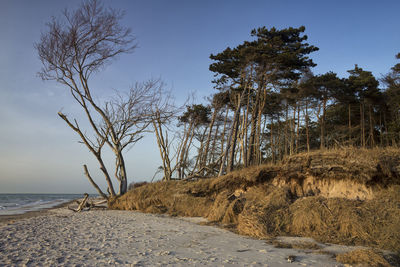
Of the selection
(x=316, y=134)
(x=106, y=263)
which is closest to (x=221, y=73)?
(x=316, y=134)

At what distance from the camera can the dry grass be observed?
5.98 metres

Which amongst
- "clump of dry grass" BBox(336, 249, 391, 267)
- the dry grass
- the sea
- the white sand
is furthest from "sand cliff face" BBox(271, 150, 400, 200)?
the sea

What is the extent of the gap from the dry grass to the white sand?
1.38 m

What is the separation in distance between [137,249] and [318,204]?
4.79m

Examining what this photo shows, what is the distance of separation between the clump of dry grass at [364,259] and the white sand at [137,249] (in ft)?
0.69

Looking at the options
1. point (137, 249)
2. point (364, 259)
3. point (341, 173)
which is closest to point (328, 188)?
point (341, 173)

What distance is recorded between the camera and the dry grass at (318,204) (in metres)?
5.98

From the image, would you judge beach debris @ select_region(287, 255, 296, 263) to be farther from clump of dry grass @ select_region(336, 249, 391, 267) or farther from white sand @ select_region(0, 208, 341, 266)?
clump of dry grass @ select_region(336, 249, 391, 267)

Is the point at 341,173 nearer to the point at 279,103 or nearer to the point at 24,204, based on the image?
the point at 279,103

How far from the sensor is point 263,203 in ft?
25.5

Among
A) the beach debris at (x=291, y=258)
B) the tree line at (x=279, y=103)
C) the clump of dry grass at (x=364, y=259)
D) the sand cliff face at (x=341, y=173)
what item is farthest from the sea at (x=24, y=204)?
the clump of dry grass at (x=364, y=259)

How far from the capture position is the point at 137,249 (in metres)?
4.78

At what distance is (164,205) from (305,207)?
6625mm

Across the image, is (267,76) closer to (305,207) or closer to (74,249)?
(305,207)
